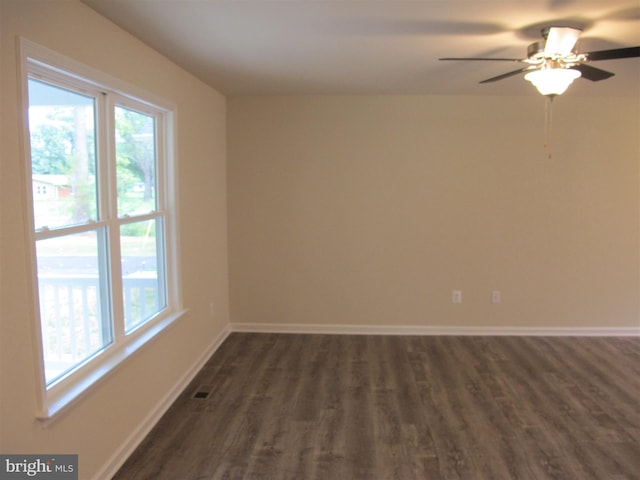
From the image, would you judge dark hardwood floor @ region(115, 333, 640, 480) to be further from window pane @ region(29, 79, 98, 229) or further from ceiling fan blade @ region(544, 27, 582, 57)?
ceiling fan blade @ region(544, 27, 582, 57)

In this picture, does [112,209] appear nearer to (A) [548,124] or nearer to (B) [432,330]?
(B) [432,330]

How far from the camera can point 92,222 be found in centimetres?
238

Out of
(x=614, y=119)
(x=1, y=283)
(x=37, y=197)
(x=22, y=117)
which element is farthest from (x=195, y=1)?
(x=614, y=119)

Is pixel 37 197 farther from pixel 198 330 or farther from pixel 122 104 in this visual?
pixel 198 330

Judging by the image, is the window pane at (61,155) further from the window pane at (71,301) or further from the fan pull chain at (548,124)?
the fan pull chain at (548,124)

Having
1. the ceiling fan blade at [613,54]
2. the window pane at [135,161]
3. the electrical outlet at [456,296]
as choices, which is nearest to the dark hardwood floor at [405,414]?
the electrical outlet at [456,296]

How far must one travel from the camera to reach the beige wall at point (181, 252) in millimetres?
1672

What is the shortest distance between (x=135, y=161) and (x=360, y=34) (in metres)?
1.57

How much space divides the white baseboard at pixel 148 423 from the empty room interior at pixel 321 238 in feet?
0.06

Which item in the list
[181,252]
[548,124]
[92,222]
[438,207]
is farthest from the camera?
[438,207]

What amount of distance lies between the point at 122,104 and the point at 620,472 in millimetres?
3396

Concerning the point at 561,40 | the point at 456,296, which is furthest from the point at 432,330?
the point at 561,40

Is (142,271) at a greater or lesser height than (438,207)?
lesser

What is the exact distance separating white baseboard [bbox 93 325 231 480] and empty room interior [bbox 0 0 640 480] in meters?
0.02
